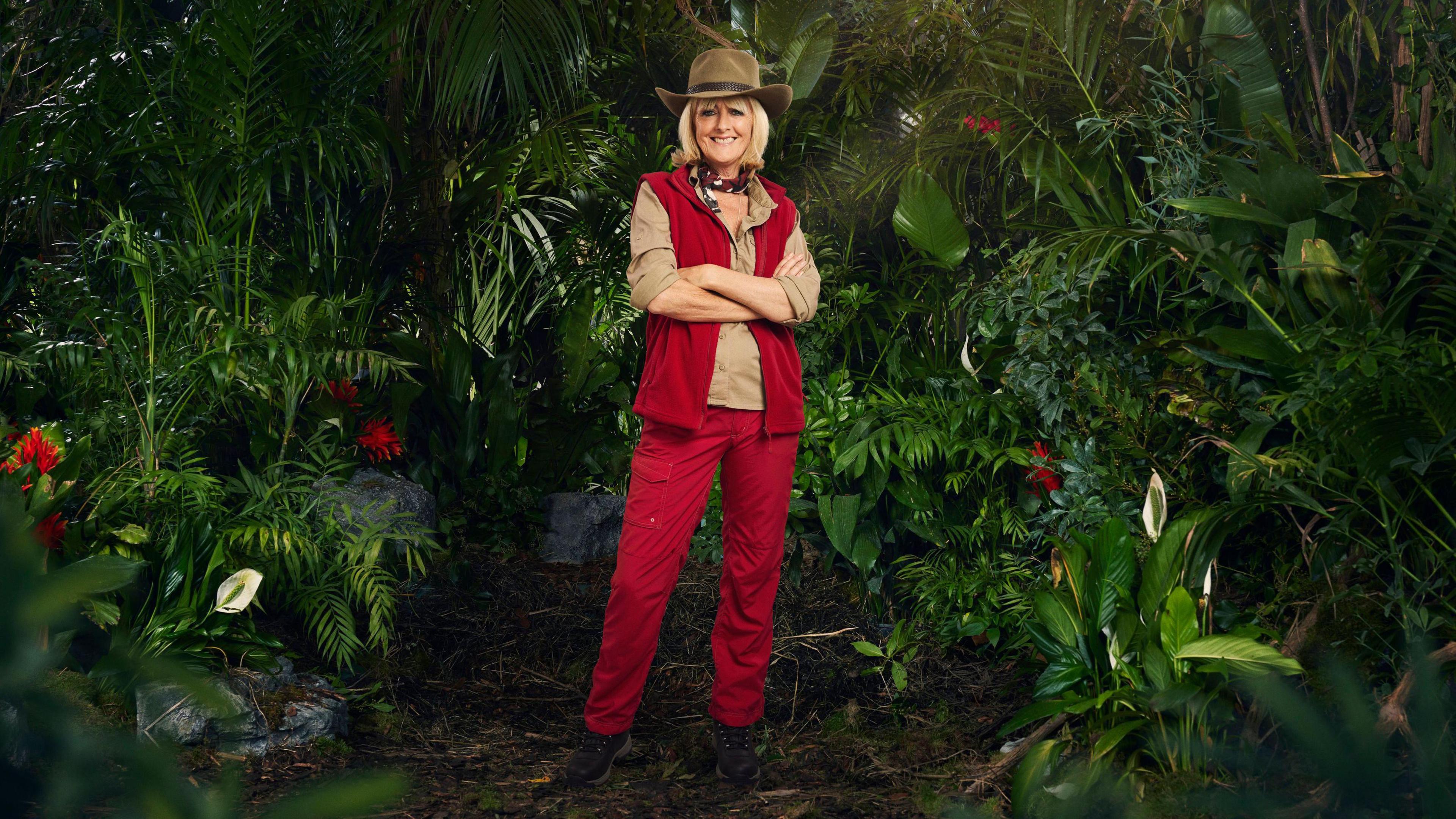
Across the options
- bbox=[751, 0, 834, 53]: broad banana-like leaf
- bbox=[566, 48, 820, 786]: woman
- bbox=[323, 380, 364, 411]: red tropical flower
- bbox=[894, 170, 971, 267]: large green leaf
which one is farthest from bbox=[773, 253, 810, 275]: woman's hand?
bbox=[751, 0, 834, 53]: broad banana-like leaf

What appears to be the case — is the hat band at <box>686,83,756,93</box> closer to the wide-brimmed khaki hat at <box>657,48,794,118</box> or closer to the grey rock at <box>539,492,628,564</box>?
the wide-brimmed khaki hat at <box>657,48,794,118</box>

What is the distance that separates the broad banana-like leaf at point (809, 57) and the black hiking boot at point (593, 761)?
2545 millimetres

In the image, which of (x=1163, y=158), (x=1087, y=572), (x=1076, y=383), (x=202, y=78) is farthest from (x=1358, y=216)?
(x=202, y=78)

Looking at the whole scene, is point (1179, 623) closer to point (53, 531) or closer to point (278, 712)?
point (278, 712)

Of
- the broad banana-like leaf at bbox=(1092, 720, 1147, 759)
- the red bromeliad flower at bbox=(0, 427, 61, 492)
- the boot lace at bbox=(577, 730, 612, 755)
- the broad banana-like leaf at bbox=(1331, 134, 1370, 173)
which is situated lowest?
the boot lace at bbox=(577, 730, 612, 755)

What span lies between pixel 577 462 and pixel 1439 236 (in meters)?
3.14

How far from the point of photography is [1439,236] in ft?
8.02

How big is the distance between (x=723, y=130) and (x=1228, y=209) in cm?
134

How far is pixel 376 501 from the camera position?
133 inches

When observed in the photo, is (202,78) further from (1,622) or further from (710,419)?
(1,622)

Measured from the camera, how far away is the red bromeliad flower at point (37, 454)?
2.67m

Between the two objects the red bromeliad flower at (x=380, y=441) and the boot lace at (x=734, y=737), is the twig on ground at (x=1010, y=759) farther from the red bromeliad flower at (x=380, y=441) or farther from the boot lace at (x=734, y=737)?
the red bromeliad flower at (x=380, y=441)

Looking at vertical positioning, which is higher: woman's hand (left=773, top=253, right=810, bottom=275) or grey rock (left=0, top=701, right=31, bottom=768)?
woman's hand (left=773, top=253, right=810, bottom=275)

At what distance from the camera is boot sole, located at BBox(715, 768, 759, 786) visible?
2.66 m
